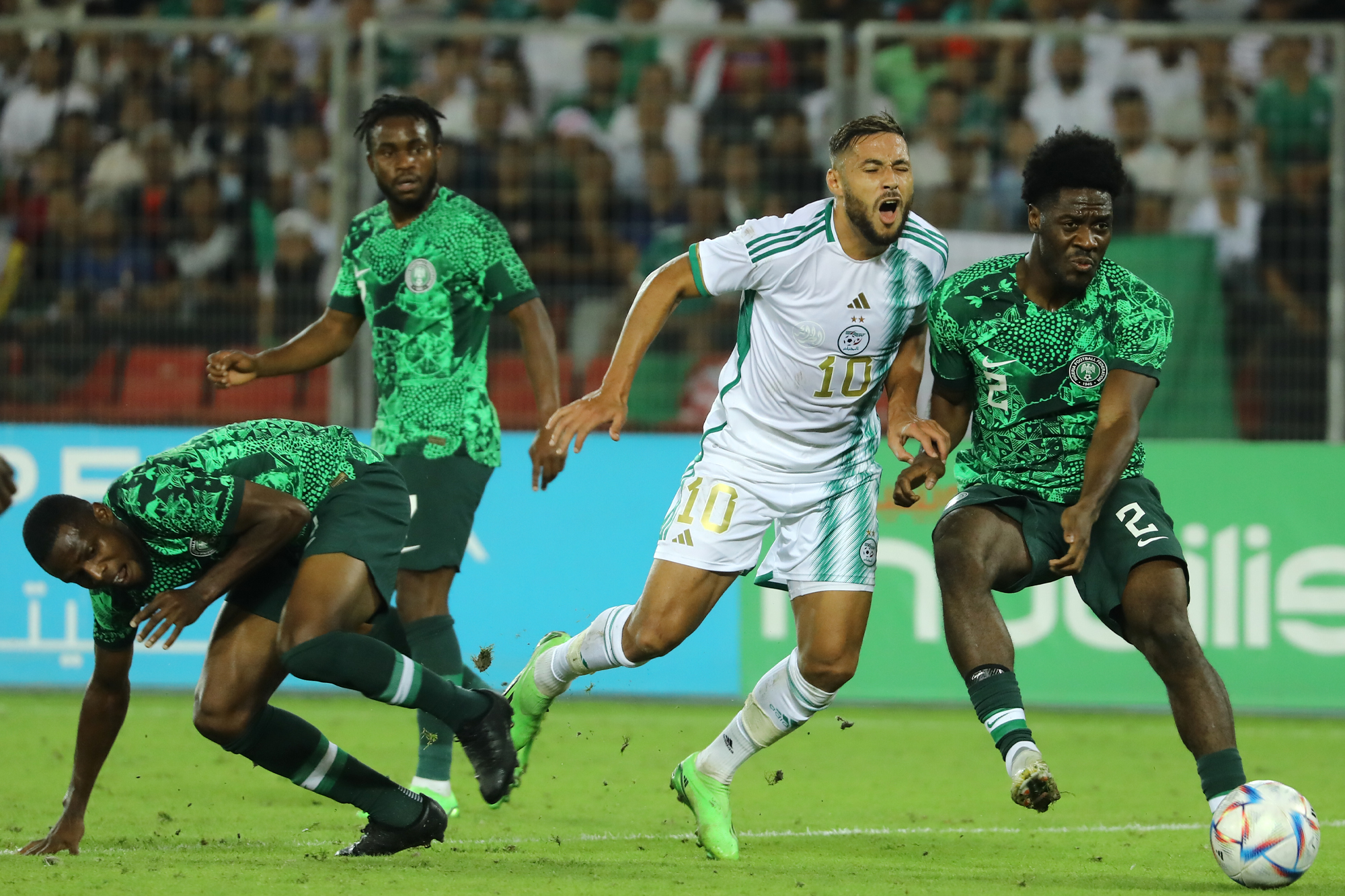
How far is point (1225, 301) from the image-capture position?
31.3ft

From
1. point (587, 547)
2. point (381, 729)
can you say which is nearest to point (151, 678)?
point (381, 729)

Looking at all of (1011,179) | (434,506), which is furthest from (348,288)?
(1011,179)

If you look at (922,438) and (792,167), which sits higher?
(792,167)

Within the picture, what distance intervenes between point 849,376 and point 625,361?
76 centimetres

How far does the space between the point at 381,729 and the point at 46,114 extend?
430cm

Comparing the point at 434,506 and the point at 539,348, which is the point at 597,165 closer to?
the point at 539,348

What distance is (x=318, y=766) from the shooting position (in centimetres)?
532

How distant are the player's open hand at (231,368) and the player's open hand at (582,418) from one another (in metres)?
1.64

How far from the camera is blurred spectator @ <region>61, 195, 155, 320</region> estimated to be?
391 inches

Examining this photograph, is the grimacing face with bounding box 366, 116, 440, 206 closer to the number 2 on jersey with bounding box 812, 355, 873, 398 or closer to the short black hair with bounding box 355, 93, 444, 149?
the short black hair with bounding box 355, 93, 444, 149

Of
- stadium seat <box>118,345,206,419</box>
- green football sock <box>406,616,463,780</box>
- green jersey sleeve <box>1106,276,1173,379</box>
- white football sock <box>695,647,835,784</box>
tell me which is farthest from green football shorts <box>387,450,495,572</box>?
stadium seat <box>118,345,206,419</box>

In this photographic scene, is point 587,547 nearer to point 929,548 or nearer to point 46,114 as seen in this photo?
point 929,548

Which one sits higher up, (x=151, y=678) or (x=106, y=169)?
(x=106, y=169)

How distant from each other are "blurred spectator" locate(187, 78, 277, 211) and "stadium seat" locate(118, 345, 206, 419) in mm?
951
